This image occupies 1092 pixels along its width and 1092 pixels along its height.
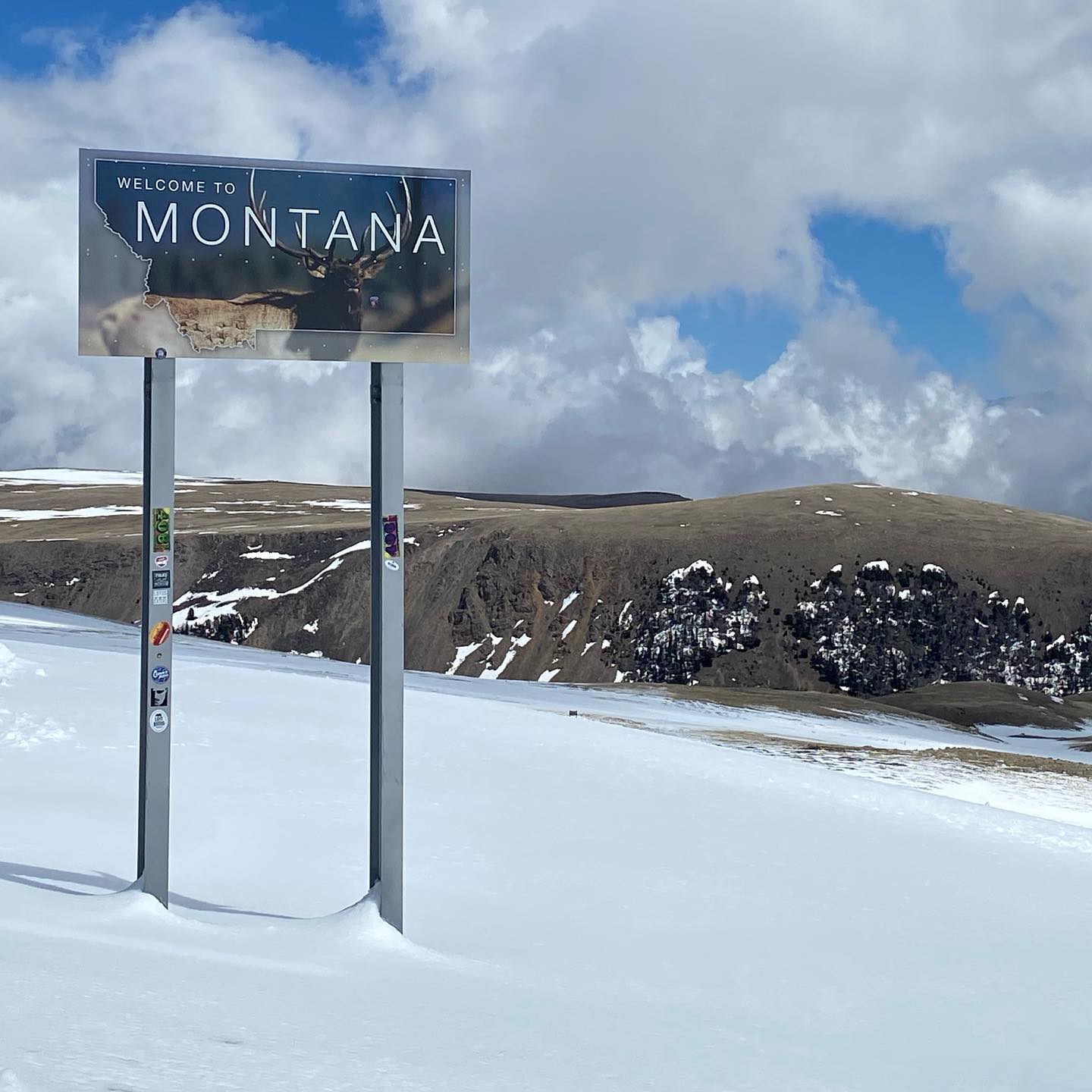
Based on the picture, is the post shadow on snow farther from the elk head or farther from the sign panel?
the elk head

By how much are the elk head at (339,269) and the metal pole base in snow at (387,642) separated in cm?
41

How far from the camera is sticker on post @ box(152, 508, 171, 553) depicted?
7133mm

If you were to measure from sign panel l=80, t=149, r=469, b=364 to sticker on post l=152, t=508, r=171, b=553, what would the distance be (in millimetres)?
945

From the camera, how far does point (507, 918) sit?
7.85m

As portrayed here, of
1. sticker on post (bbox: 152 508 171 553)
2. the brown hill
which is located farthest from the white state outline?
the brown hill

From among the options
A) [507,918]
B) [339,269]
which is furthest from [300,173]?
[507,918]

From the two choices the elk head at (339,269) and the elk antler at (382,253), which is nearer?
the elk head at (339,269)

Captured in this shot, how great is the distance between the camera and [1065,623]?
70.8 m

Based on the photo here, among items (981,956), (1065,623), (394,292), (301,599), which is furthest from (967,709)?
(301,599)

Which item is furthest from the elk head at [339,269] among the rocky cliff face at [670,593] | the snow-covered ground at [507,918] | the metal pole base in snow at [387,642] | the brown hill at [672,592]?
the brown hill at [672,592]

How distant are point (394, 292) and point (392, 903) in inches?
146

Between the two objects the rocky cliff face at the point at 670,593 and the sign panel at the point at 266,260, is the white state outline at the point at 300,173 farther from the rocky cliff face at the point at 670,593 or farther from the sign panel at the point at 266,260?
the rocky cliff face at the point at 670,593

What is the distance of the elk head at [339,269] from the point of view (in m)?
7.25

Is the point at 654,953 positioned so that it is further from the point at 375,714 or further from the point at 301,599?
the point at 301,599
